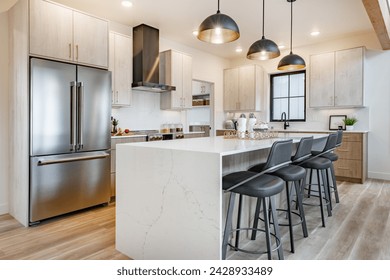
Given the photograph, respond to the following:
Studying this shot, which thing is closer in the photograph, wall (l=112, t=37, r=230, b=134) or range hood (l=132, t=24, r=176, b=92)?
range hood (l=132, t=24, r=176, b=92)

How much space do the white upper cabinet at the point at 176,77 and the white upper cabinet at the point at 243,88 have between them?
5.26ft

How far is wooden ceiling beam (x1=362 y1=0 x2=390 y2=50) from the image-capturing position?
3245mm

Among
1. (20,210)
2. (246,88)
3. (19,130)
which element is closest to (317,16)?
(246,88)

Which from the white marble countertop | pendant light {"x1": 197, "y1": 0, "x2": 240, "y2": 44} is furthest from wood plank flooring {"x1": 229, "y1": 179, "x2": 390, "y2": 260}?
pendant light {"x1": 197, "y1": 0, "x2": 240, "y2": 44}

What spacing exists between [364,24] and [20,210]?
5.98 meters

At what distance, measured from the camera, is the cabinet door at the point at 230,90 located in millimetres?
6648

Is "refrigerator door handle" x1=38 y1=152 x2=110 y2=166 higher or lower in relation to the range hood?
lower

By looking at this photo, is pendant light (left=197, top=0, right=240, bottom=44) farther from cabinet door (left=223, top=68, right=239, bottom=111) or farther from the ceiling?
cabinet door (left=223, top=68, right=239, bottom=111)

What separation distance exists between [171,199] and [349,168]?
Result: 438 centimetres

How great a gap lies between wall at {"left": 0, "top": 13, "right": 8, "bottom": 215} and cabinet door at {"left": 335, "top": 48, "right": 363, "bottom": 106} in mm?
5530

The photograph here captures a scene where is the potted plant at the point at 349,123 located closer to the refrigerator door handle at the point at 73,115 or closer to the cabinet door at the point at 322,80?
the cabinet door at the point at 322,80

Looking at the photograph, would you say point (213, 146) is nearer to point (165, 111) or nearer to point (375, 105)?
point (165, 111)

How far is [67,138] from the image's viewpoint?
3.15 meters

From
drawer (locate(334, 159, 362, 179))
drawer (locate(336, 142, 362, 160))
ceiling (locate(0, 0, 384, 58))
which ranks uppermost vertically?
ceiling (locate(0, 0, 384, 58))
